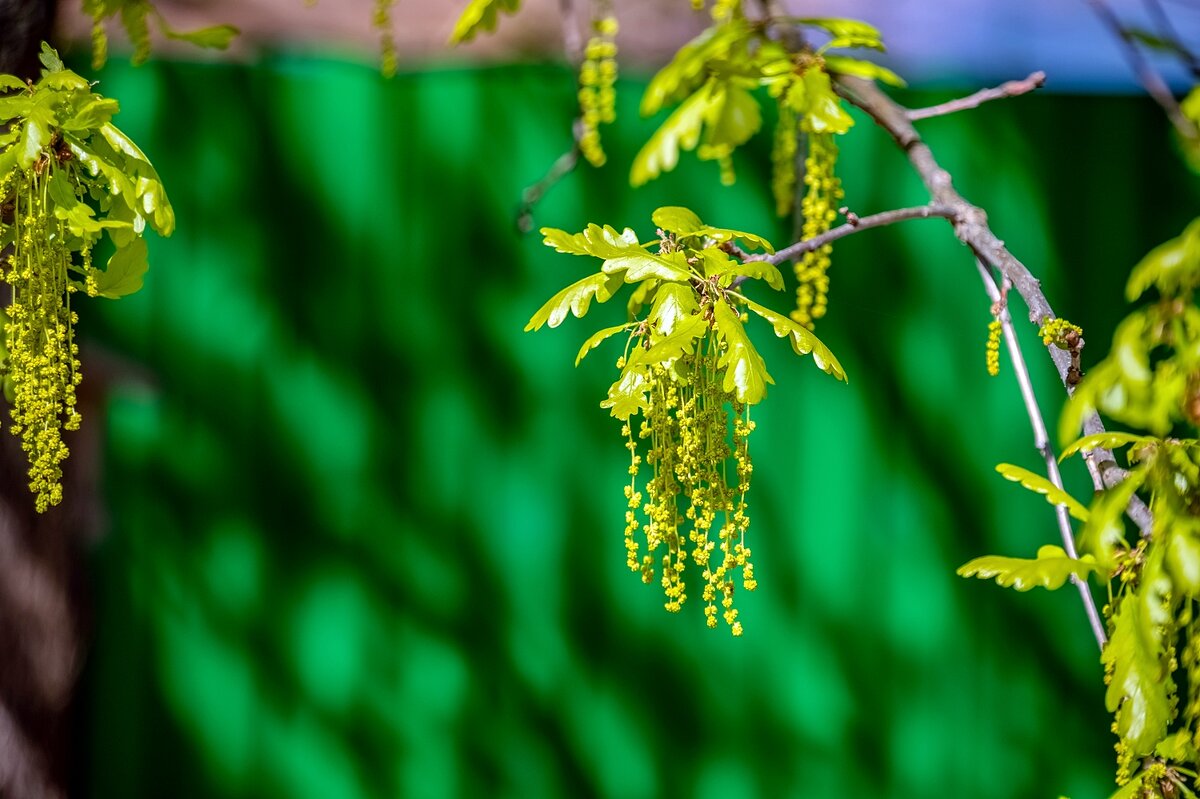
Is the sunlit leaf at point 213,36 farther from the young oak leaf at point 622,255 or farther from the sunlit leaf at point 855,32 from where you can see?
the sunlit leaf at point 855,32

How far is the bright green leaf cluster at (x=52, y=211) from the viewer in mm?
1527

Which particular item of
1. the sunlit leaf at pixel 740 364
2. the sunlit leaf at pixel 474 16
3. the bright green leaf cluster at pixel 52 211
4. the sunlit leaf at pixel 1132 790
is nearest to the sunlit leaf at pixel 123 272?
the bright green leaf cluster at pixel 52 211

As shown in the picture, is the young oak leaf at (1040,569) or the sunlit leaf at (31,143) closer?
the young oak leaf at (1040,569)

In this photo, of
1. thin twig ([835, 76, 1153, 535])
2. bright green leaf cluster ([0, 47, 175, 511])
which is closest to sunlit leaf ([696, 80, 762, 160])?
thin twig ([835, 76, 1153, 535])

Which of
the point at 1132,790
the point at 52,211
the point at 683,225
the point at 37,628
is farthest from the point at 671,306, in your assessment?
the point at 37,628

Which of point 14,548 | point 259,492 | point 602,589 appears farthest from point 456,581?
point 14,548

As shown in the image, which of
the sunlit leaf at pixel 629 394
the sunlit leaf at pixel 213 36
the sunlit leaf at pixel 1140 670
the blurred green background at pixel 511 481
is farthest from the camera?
the blurred green background at pixel 511 481

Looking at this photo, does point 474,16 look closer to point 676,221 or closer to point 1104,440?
point 676,221

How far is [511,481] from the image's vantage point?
8.41 ft

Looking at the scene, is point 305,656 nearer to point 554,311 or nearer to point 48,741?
point 48,741

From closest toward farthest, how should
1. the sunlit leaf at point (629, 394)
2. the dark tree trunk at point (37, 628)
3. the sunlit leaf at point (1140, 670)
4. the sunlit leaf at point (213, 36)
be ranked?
the sunlit leaf at point (1140, 670) → the sunlit leaf at point (629, 394) → the sunlit leaf at point (213, 36) → the dark tree trunk at point (37, 628)

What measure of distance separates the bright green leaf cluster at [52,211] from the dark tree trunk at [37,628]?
2.69ft

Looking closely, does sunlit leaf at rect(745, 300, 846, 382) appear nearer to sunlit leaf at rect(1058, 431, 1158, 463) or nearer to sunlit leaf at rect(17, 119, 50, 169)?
sunlit leaf at rect(1058, 431, 1158, 463)

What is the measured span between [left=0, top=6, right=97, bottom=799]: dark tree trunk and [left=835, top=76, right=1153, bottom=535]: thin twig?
1.91m
